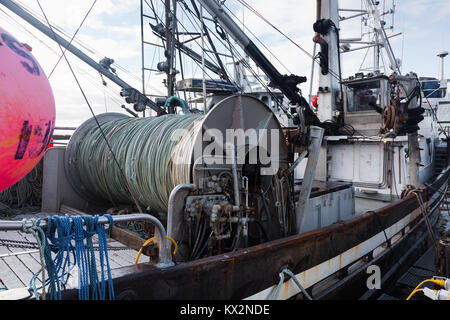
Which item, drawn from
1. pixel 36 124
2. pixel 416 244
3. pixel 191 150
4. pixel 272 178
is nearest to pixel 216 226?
pixel 191 150

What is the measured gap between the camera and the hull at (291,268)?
7.97 ft

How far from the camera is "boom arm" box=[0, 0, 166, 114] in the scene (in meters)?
6.47

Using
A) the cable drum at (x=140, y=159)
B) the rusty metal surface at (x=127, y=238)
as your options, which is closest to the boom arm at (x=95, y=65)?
the cable drum at (x=140, y=159)

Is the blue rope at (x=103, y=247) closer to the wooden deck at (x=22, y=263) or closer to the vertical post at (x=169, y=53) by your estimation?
the wooden deck at (x=22, y=263)

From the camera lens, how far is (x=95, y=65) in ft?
36.7

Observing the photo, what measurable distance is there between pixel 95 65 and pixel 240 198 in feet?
31.5

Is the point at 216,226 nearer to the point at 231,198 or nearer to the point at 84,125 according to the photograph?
the point at 231,198

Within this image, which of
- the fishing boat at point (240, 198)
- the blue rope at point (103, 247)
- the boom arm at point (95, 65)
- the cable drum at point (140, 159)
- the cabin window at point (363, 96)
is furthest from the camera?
the cabin window at point (363, 96)

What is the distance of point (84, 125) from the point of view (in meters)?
6.33

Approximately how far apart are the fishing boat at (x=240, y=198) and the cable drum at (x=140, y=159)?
2 cm

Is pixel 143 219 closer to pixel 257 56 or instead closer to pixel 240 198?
pixel 240 198

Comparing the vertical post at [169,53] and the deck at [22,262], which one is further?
the vertical post at [169,53]

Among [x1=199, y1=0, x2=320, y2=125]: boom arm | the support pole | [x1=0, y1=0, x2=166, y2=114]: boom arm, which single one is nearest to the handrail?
[x1=199, y1=0, x2=320, y2=125]: boom arm

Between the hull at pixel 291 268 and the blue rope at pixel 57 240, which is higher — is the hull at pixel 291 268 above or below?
below
